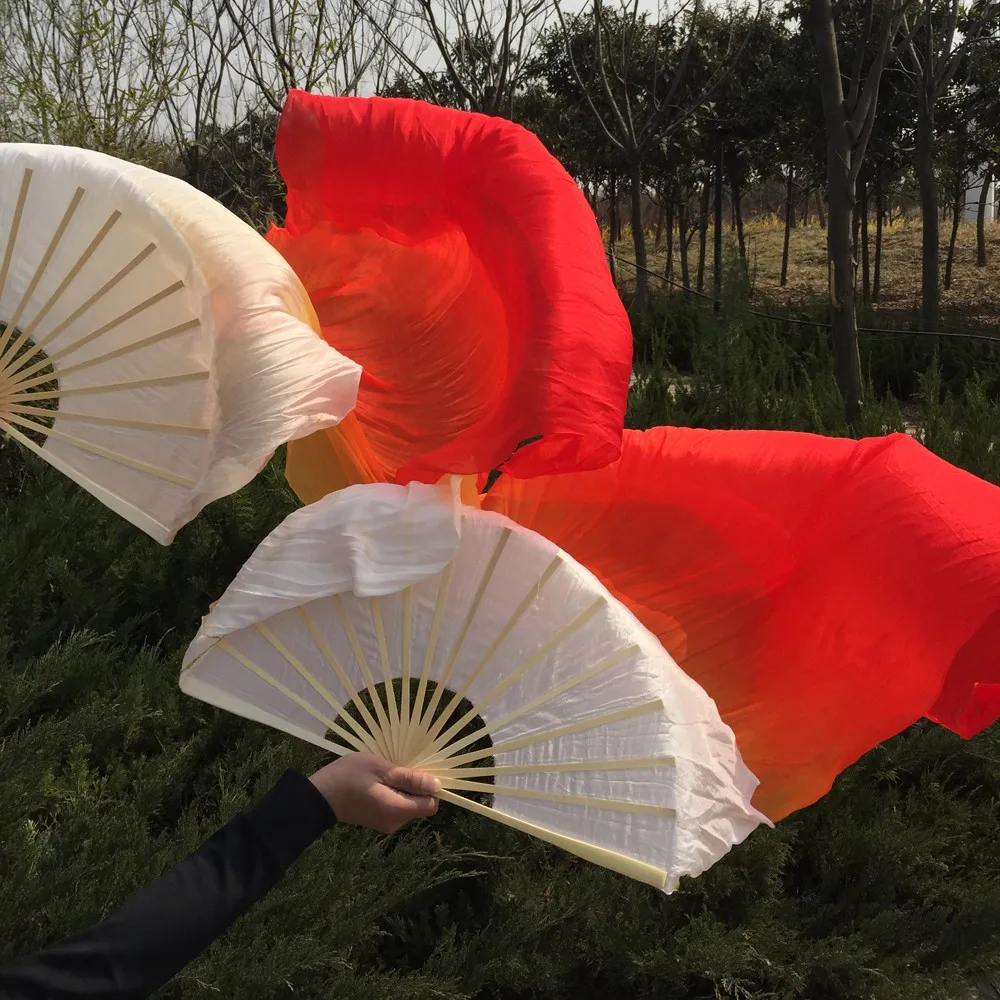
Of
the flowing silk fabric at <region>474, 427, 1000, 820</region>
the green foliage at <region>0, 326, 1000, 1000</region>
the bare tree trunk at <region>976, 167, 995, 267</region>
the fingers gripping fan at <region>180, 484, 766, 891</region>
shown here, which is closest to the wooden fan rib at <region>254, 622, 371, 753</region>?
the fingers gripping fan at <region>180, 484, 766, 891</region>

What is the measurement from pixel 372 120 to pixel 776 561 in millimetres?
859

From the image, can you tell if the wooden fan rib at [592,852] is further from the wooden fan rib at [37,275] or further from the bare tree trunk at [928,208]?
the bare tree trunk at [928,208]

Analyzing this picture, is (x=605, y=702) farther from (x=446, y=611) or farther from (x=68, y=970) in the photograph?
(x=68, y=970)

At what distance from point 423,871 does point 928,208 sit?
320 inches

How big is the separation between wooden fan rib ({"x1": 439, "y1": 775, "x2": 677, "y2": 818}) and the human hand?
3cm

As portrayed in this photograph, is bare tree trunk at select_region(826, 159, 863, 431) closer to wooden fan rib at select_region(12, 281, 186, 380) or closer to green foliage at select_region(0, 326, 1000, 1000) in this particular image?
green foliage at select_region(0, 326, 1000, 1000)

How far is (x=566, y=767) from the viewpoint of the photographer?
1.01 metres

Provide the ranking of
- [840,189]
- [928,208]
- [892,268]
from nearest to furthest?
[840,189]
[928,208]
[892,268]

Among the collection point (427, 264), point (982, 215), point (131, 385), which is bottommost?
point (982, 215)

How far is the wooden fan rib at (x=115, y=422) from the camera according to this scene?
3.77ft

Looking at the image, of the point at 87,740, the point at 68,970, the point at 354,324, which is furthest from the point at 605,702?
the point at 87,740

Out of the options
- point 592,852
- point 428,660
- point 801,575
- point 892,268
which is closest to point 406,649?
point 428,660

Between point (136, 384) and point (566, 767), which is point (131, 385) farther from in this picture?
point (566, 767)

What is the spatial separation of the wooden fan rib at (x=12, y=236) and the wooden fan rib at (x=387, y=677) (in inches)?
21.9
